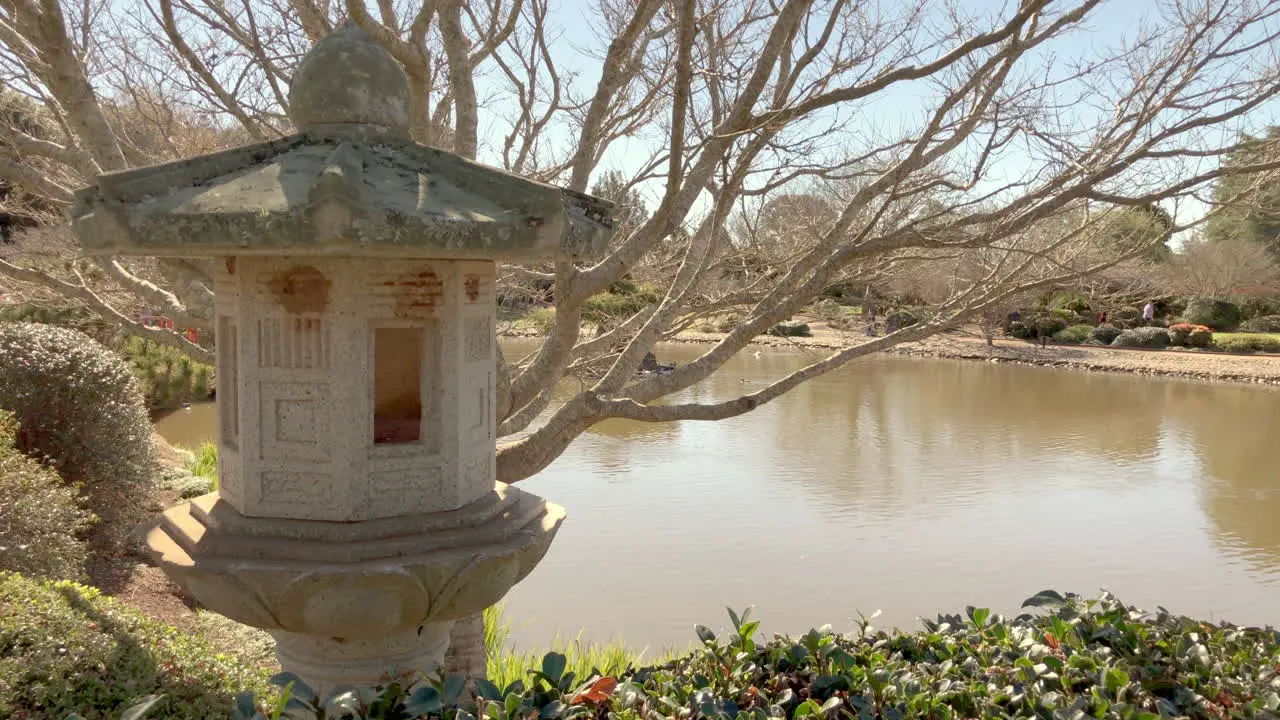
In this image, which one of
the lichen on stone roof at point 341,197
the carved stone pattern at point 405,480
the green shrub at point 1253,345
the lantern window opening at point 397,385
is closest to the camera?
the lichen on stone roof at point 341,197

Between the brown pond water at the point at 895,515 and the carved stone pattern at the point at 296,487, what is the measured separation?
4.17 m

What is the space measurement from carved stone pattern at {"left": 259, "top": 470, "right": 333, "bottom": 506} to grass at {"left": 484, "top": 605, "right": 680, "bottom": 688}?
2.35 meters

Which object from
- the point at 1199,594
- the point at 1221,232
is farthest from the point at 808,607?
the point at 1221,232

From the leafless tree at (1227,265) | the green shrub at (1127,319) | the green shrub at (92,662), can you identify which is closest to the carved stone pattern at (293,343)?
the green shrub at (92,662)

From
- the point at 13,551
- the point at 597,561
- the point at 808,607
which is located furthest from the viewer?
the point at 597,561

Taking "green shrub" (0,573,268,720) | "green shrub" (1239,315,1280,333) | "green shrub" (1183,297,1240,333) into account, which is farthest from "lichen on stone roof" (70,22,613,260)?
"green shrub" (1239,315,1280,333)

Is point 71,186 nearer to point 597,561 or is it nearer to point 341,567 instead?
point 341,567

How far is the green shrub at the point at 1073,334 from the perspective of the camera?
23731 millimetres

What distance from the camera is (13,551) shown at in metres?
4.19

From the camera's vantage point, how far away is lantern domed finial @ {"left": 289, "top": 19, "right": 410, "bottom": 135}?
2275mm

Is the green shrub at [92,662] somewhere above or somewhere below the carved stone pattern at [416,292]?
below

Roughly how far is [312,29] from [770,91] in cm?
211

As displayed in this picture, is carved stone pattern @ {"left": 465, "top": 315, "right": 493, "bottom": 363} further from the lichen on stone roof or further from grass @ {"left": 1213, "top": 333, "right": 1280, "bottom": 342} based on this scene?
grass @ {"left": 1213, "top": 333, "right": 1280, "bottom": 342}

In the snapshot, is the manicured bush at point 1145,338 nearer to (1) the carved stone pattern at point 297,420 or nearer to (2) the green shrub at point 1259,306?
(2) the green shrub at point 1259,306
